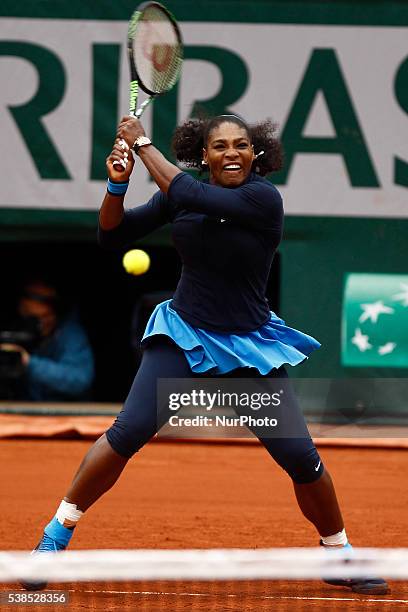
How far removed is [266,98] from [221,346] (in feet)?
14.2

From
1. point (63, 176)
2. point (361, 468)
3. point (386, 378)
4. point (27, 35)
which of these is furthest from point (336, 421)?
point (27, 35)

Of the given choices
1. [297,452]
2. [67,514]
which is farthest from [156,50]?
[67,514]

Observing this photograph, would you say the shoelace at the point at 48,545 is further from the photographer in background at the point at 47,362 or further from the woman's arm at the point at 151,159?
the photographer in background at the point at 47,362

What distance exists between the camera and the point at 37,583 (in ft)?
12.4

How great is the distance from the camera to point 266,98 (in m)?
7.89

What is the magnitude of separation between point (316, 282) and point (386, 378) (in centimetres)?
77

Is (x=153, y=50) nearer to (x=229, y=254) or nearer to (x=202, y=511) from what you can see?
(x=229, y=254)

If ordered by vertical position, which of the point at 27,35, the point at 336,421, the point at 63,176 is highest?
the point at 27,35

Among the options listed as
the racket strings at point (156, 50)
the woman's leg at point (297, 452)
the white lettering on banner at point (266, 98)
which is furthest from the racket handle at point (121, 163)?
the white lettering on banner at point (266, 98)

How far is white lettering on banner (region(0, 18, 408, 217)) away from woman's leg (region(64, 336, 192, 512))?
4078 mm

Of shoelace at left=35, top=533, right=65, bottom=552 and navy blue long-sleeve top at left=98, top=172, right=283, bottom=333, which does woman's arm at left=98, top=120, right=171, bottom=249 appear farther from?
shoelace at left=35, top=533, right=65, bottom=552

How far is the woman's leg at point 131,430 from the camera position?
149 inches

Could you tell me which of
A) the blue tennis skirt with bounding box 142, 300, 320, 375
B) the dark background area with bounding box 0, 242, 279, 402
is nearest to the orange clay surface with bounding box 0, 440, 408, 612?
the blue tennis skirt with bounding box 142, 300, 320, 375

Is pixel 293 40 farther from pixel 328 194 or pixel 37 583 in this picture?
pixel 37 583
